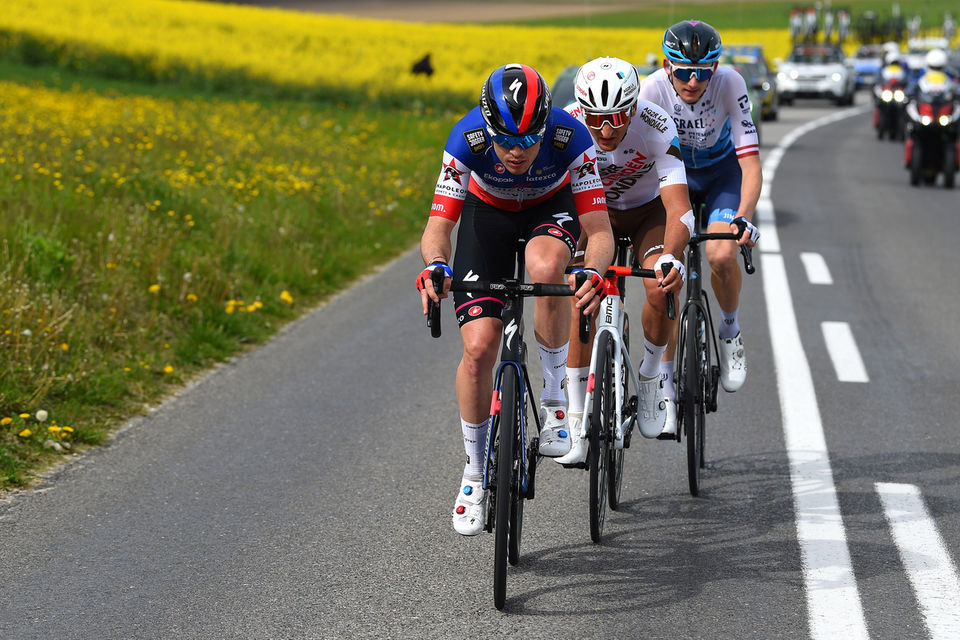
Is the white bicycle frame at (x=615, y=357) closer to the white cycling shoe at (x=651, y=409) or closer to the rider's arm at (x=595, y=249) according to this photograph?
the white cycling shoe at (x=651, y=409)

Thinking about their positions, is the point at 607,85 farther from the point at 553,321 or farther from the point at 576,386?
the point at 576,386

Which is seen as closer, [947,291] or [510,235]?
[510,235]

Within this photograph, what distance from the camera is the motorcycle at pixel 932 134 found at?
64.5 feet

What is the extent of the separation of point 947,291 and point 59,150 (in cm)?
935

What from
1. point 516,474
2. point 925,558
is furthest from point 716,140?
point 516,474

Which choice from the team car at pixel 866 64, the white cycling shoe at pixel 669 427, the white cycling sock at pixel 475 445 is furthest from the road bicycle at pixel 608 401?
the team car at pixel 866 64

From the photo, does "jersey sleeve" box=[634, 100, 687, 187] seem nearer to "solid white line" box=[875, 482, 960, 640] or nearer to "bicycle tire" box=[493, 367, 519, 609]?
"bicycle tire" box=[493, 367, 519, 609]

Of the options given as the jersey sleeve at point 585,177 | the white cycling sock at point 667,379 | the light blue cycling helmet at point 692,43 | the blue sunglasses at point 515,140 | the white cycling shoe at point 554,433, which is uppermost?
the light blue cycling helmet at point 692,43

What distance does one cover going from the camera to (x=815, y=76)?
152 ft

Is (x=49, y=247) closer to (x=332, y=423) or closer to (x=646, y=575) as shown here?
(x=332, y=423)

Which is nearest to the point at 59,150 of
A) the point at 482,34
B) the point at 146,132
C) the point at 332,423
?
the point at 146,132

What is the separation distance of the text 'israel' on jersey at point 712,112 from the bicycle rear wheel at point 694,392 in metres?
0.91

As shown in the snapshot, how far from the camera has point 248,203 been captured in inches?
547

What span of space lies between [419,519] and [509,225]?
1.36m
